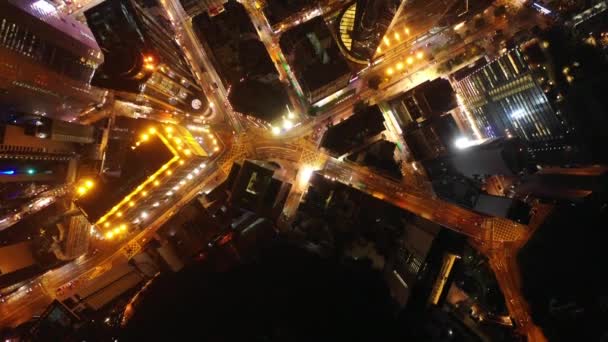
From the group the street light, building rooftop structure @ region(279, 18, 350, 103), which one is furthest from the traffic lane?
building rooftop structure @ region(279, 18, 350, 103)

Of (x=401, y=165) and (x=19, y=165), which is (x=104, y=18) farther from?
(x=401, y=165)

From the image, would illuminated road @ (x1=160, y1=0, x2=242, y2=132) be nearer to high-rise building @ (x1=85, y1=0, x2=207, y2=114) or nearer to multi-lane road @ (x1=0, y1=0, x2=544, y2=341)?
multi-lane road @ (x1=0, y1=0, x2=544, y2=341)

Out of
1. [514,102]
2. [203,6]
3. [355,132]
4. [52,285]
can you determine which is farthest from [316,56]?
[52,285]

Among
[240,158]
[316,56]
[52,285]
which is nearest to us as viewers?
[316,56]

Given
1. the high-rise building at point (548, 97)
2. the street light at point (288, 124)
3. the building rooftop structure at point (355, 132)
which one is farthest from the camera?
the street light at point (288, 124)

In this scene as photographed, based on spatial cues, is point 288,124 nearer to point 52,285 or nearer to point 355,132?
point 355,132

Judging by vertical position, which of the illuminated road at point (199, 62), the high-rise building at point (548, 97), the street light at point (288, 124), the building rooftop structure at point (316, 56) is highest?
the illuminated road at point (199, 62)

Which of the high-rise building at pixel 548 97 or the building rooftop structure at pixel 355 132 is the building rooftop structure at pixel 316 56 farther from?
the high-rise building at pixel 548 97

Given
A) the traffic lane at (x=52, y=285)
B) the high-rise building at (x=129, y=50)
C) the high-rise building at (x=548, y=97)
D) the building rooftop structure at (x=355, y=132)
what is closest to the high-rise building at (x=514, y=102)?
the high-rise building at (x=548, y=97)
